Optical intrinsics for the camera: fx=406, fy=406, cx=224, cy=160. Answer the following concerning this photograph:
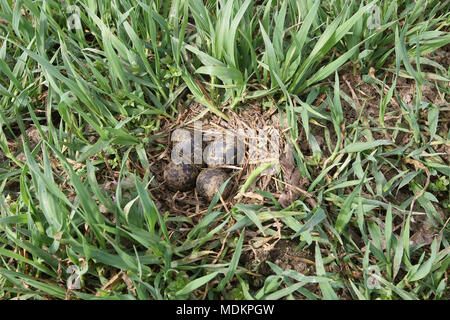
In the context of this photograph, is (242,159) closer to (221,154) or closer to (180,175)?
(221,154)

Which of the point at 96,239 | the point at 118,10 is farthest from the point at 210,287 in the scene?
the point at 118,10

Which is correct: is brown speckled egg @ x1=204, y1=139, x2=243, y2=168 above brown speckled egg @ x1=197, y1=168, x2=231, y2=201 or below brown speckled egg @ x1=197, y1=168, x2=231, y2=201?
above

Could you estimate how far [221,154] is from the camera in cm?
181

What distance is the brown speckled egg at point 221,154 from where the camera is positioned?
5.94 ft

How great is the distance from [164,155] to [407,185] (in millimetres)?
1101

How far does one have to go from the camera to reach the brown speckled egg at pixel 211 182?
1712mm

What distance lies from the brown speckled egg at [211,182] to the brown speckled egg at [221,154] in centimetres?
6

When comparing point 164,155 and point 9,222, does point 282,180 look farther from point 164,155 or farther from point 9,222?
point 9,222

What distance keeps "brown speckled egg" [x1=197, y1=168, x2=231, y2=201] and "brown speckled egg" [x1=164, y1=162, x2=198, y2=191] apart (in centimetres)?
4

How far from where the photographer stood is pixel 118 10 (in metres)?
1.84

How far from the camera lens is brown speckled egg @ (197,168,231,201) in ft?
5.62

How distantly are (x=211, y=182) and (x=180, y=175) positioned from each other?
0.14 metres

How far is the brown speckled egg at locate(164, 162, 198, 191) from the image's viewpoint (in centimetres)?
174

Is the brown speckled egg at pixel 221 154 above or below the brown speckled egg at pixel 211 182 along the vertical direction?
above
